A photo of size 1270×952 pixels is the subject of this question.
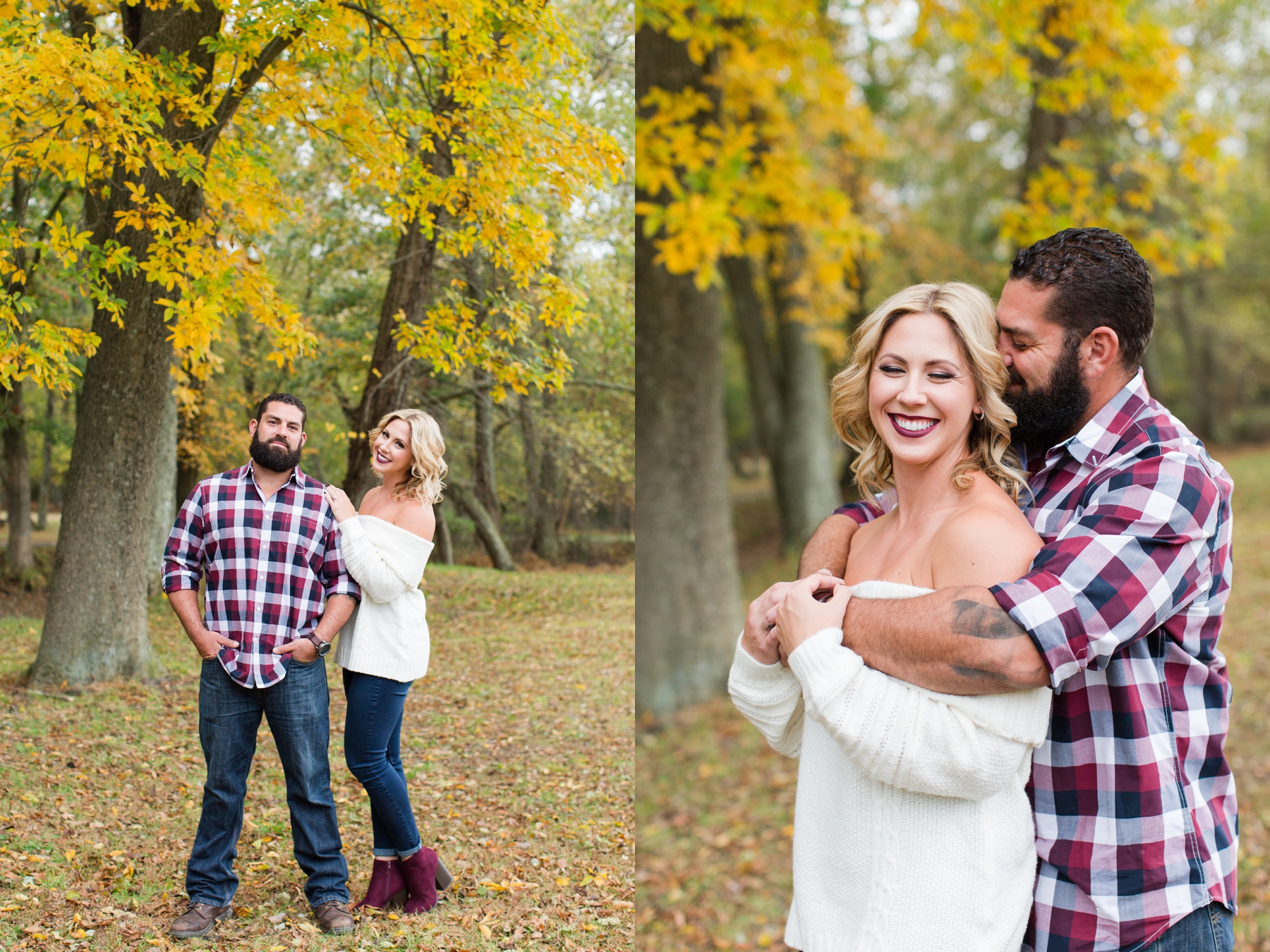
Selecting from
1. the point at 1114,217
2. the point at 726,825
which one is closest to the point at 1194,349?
the point at 1114,217

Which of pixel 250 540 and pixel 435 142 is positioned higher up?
pixel 435 142

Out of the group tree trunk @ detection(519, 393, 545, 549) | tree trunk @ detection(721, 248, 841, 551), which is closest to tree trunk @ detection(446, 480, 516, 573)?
tree trunk @ detection(519, 393, 545, 549)

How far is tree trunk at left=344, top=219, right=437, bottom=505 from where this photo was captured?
2629mm

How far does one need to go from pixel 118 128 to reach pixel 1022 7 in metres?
6.22

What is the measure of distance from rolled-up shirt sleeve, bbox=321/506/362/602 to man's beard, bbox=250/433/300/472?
14cm

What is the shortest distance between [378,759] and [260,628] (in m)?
0.53

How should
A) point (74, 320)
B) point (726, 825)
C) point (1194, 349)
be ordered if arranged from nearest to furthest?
point (74, 320), point (726, 825), point (1194, 349)

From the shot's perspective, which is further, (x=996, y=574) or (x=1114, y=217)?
(x=1114, y=217)

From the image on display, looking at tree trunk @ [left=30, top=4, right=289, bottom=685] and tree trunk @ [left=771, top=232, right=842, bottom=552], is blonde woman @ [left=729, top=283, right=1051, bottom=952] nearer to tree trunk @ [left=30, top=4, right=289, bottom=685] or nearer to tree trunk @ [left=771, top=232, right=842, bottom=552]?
tree trunk @ [left=30, top=4, right=289, bottom=685]

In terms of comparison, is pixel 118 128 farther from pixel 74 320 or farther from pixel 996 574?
pixel 996 574

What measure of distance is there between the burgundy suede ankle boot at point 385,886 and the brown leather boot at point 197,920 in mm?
357

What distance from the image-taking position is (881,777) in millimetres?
1808

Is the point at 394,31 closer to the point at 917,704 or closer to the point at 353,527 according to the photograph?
the point at 353,527

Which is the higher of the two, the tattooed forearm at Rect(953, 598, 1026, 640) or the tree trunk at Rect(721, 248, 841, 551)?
the tree trunk at Rect(721, 248, 841, 551)
